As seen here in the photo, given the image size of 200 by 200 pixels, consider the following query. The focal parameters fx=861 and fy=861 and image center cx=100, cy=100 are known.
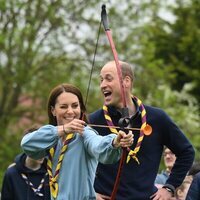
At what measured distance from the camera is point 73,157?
21.5ft

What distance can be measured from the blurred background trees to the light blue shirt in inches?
585

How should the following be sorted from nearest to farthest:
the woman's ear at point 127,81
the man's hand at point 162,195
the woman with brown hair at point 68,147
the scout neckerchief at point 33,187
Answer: the woman with brown hair at point 68,147 → the man's hand at point 162,195 → the woman's ear at point 127,81 → the scout neckerchief at point 33,187

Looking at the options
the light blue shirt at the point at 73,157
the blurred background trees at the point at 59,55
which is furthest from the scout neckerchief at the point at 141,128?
the blurred background trees at the point at 59,55

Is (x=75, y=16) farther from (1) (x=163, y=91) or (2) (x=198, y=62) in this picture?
(2) (x=198, y=62)

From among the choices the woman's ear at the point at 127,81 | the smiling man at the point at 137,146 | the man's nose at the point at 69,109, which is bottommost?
the smiling man at the point at 137,146

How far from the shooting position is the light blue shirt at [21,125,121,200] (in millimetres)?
6438

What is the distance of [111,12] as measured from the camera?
22938 mm

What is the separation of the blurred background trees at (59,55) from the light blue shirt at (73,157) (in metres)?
14.9

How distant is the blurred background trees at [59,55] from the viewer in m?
22.5

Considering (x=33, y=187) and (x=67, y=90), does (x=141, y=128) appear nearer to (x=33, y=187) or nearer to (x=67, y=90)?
(x=67, y=90)

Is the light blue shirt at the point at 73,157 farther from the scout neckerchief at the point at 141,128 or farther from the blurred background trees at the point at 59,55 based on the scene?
the blurred background trees at the point at 59,55

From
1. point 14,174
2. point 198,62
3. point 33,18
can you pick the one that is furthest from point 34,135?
point 198,62

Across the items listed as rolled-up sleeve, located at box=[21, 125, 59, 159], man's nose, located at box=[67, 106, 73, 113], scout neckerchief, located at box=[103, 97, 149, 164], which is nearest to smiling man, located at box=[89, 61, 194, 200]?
scout neckerchief, located at box=[103, 97, 149, 164]

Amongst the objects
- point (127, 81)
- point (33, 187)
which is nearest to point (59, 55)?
point (33, 187)
